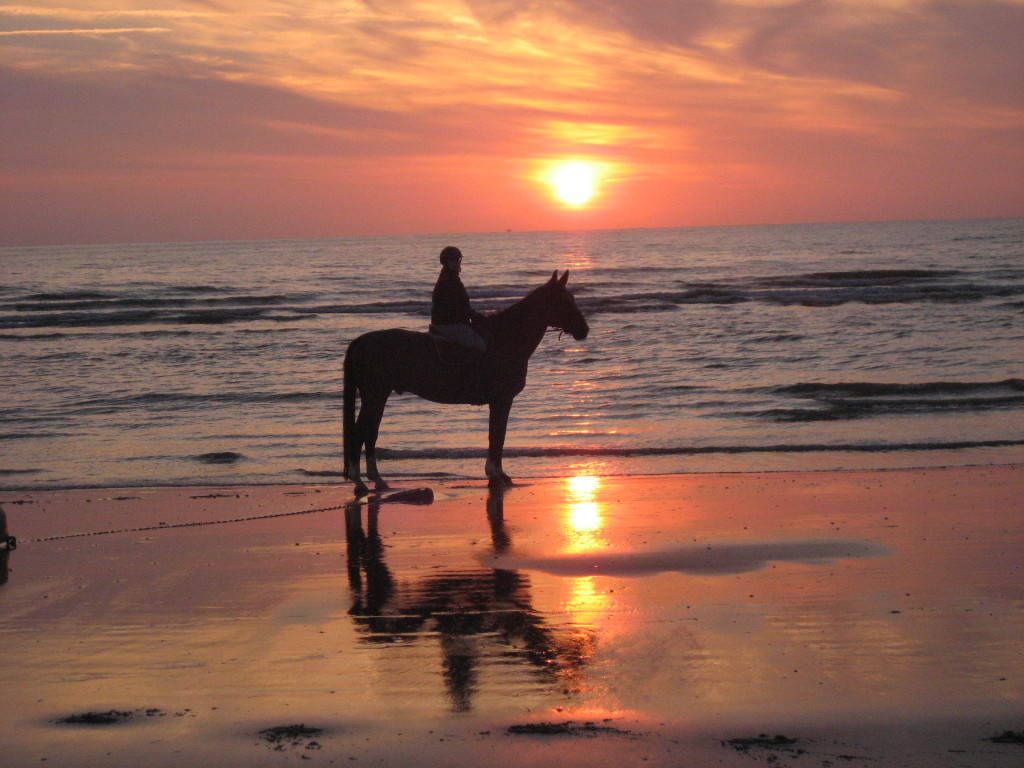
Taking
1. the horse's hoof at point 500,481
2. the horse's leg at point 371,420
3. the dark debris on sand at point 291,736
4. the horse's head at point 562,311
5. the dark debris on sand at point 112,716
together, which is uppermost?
the horse's head at point 562,311

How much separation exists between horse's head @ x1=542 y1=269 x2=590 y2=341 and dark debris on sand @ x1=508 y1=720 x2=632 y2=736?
5.92 meters

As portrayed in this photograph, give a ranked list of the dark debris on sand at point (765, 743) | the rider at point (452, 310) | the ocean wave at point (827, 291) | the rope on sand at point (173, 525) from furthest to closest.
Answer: the ocean wave at point (827, 291) → the rider at point (452, 310) → the rope on sand at point (173, 525) → the dark debris on sand at point (765, 743)

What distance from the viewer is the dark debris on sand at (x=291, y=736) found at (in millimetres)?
3586

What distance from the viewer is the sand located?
363 cm

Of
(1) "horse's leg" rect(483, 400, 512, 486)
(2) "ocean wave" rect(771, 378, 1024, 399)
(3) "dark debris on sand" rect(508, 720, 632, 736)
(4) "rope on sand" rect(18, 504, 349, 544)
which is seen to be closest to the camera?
(3) "dark debris on sand" rect(508, 720, 632, 736)

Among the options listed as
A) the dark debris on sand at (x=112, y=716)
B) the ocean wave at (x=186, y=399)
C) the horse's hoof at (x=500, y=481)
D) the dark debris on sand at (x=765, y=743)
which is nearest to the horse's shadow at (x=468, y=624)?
the dark debris on sand at (x=765, y=743)

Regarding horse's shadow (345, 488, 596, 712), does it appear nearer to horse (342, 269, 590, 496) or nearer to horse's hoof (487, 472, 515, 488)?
horse's hoof (487, 472, 515, 488)

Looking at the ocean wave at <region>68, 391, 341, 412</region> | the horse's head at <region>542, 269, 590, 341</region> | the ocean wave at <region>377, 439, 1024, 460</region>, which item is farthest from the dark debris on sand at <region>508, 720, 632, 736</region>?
the ocean wave at <region>68, 391, 341, 412</region>

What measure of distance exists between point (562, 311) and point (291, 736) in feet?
20.4

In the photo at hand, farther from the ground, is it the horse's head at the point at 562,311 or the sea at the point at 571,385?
the horse's head at the point at 562,311

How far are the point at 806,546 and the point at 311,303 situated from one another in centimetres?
3081

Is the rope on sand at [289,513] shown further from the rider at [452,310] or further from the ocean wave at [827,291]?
the ocean wave at [827,291]

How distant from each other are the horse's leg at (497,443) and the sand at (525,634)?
3.32 ft

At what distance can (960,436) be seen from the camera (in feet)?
37.0
